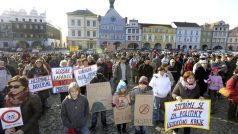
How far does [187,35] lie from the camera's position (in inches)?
2744

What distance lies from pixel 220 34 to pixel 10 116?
265ft

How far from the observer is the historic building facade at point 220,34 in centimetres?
7231

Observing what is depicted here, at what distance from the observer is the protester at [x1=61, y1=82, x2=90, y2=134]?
13.7 feet

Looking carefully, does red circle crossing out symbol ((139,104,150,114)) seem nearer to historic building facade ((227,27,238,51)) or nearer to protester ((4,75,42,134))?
protester ((4,75,42,134))

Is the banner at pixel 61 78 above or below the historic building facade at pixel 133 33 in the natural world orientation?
below

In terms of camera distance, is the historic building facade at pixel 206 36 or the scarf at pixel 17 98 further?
the historic building facade at pixel 206 36

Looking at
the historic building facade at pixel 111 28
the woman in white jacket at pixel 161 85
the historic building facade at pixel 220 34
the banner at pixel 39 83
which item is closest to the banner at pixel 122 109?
the woman in white jacket at pixel 161 85

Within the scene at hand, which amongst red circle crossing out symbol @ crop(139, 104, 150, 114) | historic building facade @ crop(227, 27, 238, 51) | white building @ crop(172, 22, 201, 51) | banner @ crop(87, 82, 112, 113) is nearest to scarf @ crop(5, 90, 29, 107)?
banner @ crop(87, 82, 112, 113)

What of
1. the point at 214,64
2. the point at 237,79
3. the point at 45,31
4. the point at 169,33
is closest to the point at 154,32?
the point at 169,33

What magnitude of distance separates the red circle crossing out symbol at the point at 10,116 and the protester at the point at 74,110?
0.90m

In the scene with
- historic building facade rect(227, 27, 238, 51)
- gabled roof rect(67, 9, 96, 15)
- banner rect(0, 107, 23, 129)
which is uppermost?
gabled roof rect(67, 9, 96, 15)

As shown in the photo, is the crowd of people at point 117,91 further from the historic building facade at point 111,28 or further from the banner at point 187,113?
the historic building facade at point 111,28

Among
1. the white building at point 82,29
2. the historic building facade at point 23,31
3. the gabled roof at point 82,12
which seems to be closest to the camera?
the gabled roof at point 82,12

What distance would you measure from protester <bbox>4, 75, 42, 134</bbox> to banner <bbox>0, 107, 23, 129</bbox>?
0.07m
